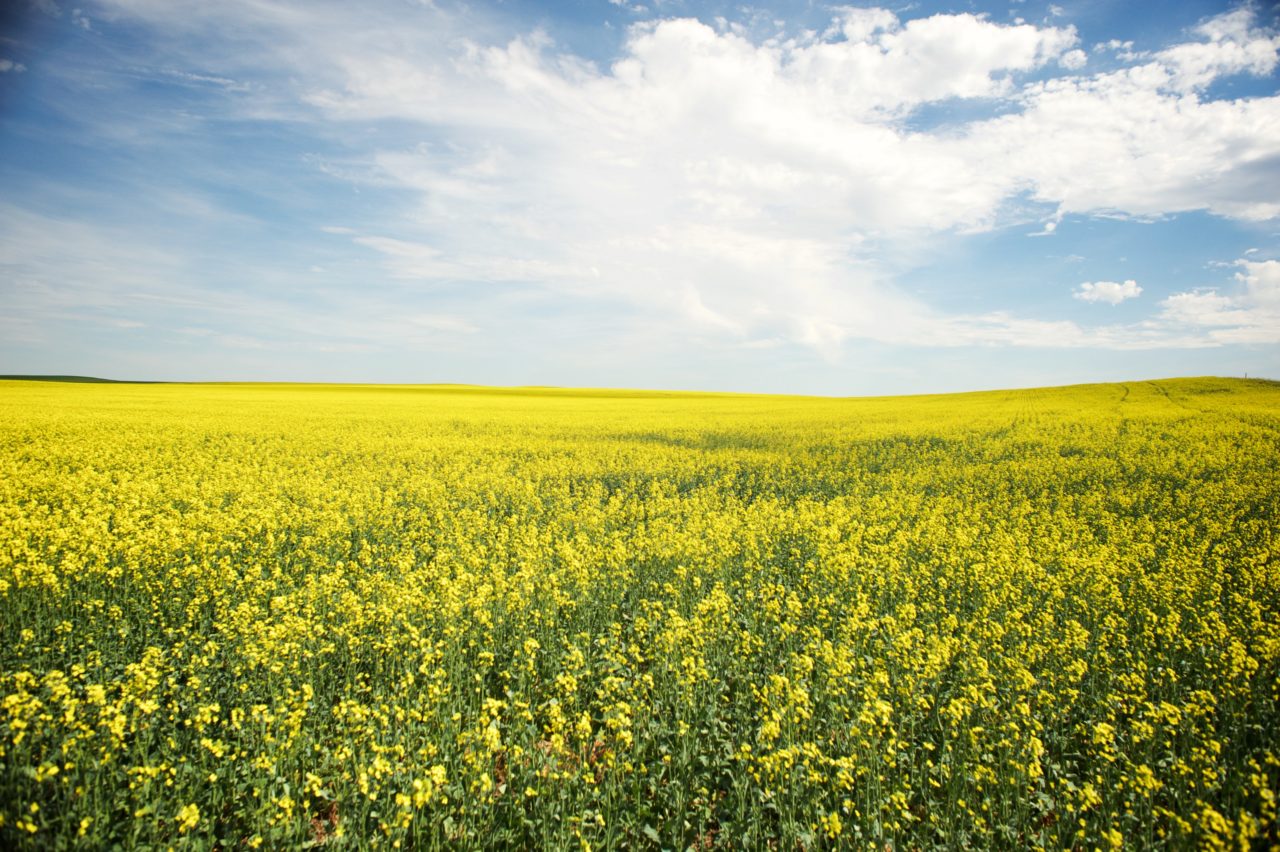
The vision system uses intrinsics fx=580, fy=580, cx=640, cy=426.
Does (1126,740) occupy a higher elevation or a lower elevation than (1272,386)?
lower

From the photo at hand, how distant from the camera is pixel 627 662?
22.9 feet

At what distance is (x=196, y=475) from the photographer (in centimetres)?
1609

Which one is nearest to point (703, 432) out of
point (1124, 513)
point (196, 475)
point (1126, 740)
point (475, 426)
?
point (475, 426)

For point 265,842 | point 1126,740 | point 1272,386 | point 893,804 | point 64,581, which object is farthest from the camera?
point 1272,386

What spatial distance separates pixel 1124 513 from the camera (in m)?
15.2

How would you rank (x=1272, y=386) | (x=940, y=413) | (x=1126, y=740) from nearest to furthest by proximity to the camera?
(x=1126, y=740) → (x=940, y=413) → (x=1272, y=386)

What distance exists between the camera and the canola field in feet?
15.6

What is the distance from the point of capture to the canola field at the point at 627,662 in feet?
15.6

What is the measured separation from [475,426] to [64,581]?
26.4 meters

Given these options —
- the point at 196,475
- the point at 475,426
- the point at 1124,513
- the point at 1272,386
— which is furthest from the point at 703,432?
the point at 1272,386

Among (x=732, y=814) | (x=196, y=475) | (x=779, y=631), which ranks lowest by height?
(x=732, y=814)

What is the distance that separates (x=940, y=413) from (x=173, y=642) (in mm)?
43946

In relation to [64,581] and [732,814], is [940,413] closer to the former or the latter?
[732,814]

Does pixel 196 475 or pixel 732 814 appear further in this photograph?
pixel 196 475
